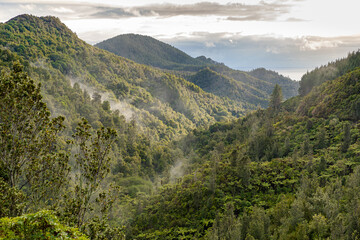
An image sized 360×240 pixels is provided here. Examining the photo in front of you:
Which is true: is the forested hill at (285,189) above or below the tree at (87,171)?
below

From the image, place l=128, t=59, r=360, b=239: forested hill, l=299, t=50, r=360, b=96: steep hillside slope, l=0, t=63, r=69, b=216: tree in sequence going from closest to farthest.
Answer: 1. l=0, t=63, r=69, b=216: tree
2. l=128, t=59, r=360, b=239: forested hill
3. l=299, t=50, r=360, b=96: steep hillside slope

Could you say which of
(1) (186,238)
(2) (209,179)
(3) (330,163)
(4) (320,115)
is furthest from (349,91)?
(1) (186,238)

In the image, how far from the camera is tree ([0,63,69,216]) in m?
12.8

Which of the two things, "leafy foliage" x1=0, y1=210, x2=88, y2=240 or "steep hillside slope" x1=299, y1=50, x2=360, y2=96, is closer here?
"leafy foliage" x1=0, y1=210, x2=88, y2=240

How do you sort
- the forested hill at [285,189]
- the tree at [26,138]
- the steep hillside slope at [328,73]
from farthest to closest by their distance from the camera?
the steep hillside slope at [328,73]
the forested hill at [285,189]
the tree at [26,138]

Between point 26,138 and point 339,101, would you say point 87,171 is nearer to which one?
point 26,138

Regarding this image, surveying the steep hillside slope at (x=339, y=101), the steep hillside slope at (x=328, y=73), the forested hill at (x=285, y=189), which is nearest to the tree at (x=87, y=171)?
the forested hill at (x=285, y=189)

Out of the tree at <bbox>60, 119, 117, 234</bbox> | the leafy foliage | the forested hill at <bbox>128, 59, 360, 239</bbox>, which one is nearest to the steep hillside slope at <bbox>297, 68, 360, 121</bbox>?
the forested hill at <bbox>128, 59, 360, 239</bbox>

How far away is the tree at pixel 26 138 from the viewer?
1283 centimetres

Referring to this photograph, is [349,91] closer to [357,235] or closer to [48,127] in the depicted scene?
[357,235]

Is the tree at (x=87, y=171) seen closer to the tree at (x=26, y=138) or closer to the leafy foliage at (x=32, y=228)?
the tree at (x=26, y=138)

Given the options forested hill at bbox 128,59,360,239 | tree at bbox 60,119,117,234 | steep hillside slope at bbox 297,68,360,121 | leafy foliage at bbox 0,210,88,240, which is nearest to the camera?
leafy foliage at bbox 0,210,88,240

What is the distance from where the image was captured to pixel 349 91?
235ft

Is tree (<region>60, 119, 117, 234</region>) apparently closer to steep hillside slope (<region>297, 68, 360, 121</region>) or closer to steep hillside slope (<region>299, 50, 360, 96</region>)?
steep hillside slope (<region>297, 68, 360, 121</region>)
